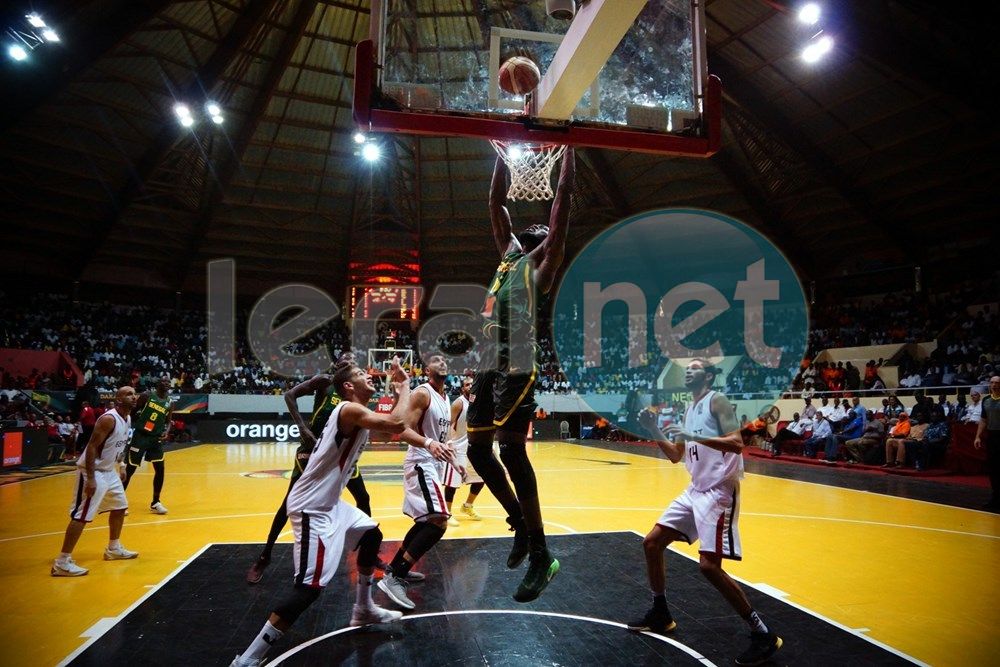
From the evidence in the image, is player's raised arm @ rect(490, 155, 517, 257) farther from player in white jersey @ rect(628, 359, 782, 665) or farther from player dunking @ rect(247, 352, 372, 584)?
player dunking @ rect(247, 352, 372, 584)

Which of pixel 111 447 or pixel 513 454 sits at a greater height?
pixel 513 454

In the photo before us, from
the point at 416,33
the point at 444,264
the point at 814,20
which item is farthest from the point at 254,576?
the point at 444,264

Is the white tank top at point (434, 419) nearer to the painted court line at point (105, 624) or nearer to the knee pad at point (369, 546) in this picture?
the knee pad at point (369, 546)

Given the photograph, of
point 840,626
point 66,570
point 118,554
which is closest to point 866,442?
point 840,626

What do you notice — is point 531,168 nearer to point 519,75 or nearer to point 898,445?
point 519,75

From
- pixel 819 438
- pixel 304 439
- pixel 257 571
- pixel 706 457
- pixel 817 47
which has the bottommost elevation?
pixel 819 438

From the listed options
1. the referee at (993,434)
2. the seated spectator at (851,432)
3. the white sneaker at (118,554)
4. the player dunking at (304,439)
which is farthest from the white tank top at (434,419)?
the seated spectator at (851,432)

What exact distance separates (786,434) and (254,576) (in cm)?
1538

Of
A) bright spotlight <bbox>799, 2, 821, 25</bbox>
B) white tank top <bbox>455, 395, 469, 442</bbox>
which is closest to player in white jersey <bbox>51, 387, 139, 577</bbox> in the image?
white tank top <bbox>455, 395, 469, 442</bbox>

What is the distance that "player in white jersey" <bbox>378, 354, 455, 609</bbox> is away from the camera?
5.05m

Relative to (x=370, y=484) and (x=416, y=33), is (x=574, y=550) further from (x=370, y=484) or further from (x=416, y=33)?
(x=370, y=484)

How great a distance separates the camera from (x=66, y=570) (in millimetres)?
5879

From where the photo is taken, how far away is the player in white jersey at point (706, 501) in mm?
4375

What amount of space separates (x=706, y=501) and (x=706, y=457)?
307mm
